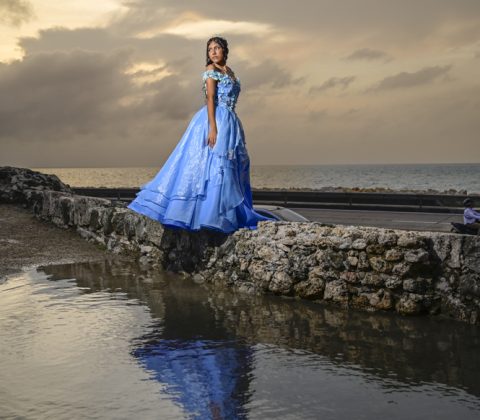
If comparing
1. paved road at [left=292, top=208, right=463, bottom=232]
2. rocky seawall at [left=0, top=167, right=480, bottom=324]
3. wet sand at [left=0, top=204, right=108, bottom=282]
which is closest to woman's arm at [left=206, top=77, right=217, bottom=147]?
rocky seawall at [left=0, top=167, right=480, bottom=324]

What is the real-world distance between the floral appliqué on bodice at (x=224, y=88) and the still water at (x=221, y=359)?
109 inches

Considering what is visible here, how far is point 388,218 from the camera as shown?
21.0m

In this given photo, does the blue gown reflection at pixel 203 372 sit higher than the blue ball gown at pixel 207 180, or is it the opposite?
the blue ball gown at pixel 207 180

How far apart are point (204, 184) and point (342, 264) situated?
2263mm

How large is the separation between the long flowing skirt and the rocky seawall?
1.55 feet

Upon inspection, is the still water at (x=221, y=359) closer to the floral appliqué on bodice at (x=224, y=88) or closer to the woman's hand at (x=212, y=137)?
the woman's hand at (x=212, y=137)

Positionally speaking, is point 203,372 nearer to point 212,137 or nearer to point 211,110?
point 212,137

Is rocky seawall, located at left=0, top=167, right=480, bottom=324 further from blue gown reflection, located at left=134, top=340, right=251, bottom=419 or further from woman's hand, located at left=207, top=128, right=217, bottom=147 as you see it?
blue gown reflection, located at left=134, top=340, right=251, bottom=419

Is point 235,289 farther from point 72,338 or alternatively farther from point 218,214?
point 72,338

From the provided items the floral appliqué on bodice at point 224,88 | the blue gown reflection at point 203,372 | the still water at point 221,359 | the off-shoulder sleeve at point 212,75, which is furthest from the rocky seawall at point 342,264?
the off-shoulder sleeve at point 212,75

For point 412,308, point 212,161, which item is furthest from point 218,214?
point 412,308

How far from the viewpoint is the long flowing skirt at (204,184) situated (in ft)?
29.3

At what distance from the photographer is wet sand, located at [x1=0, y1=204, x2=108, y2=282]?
11.6m

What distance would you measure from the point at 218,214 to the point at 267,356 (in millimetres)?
3106
